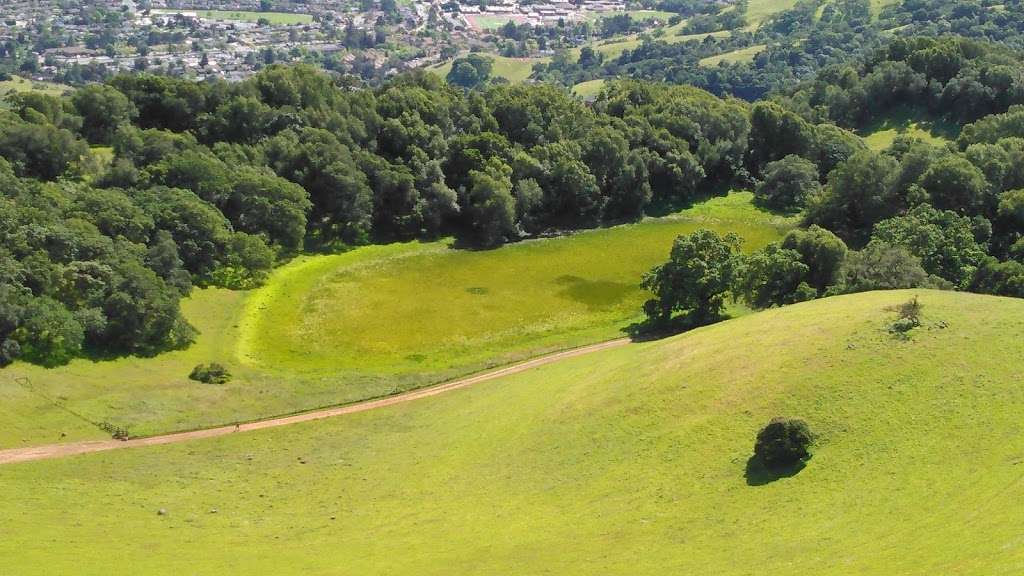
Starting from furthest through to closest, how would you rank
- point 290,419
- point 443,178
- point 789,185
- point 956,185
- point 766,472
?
1. point 789,185
2. point 443,178
3. point 956,185
4. point 290,419
5. point 766,472

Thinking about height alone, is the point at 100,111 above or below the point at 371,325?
above

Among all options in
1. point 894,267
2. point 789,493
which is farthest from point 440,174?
point 789,493

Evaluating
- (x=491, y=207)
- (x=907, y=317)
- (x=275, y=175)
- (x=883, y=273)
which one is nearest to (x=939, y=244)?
(x=883, y=273)

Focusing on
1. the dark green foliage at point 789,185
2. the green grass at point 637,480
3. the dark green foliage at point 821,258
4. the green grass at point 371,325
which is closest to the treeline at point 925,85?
the dark green foliage at point 789,185

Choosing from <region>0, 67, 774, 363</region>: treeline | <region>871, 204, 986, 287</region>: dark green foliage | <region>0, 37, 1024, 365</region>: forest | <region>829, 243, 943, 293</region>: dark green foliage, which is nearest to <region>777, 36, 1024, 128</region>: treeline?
<region>0, 37, 1024, 365</region>: forest

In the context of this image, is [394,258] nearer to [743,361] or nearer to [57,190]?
[57,190]

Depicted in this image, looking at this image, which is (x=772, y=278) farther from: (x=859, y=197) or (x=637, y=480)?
(x=859, y=197)
